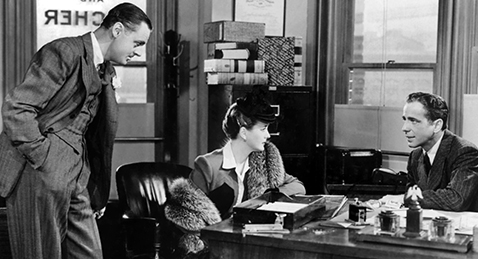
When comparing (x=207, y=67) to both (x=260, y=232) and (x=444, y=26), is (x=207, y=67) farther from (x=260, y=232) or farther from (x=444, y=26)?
(x=260, y=232)

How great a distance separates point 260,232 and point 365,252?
1.31 feet

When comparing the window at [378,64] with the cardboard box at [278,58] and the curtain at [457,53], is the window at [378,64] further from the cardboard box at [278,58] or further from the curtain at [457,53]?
the cardboard box at [278,58]

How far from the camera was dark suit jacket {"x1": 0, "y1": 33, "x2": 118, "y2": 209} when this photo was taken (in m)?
2.81

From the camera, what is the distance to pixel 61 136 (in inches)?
116

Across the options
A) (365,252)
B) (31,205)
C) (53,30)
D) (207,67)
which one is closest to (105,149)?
(31,205)

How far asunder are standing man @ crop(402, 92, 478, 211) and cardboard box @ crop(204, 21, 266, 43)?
7.59 ft

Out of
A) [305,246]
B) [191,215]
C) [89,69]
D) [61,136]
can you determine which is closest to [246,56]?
[191,215]

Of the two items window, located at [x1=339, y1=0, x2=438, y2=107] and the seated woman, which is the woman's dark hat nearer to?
the seated woman

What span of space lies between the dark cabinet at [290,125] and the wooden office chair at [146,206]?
1.63m

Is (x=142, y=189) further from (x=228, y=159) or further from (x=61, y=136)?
(x=61, y=136)

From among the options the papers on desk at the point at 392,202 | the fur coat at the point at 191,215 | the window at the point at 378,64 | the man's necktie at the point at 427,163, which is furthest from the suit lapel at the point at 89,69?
the window at the point at 378,64

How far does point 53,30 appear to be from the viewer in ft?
19.4

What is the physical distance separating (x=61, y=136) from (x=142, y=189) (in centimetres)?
113

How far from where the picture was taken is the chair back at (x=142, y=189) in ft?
13.1
